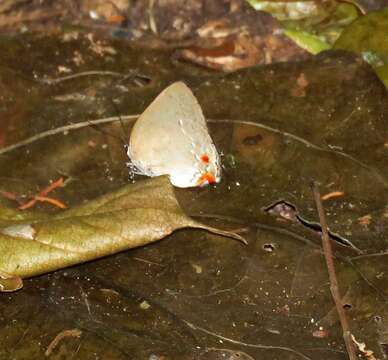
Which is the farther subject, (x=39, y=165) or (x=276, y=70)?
(x=276, y=70)

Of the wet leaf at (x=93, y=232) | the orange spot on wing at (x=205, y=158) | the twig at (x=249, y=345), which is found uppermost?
the wet leaf at (x=93, y=232)

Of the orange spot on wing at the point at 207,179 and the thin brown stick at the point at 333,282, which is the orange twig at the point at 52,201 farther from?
the thin brown stick at the point at 333,282

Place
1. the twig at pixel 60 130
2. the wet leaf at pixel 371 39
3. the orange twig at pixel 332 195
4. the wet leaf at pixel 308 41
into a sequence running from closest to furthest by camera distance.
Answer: the orange twig at pixel 332 195 → the twig at pixel 60 130 → the wet leaf at pixel 371 39 → the wet leaf at pixel 308 41

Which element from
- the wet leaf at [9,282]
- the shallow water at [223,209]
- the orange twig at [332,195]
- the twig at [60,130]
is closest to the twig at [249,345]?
the shallow water at [223,209]

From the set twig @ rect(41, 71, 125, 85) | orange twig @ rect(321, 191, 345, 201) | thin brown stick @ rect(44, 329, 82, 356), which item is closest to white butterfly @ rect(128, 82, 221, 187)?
orange twig @ rect(321, 191, 345, 201)

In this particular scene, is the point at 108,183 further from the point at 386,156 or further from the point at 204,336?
the point at 386,156

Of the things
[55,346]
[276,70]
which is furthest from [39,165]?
[276,70]

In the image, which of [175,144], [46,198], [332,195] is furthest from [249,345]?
[46,198]
